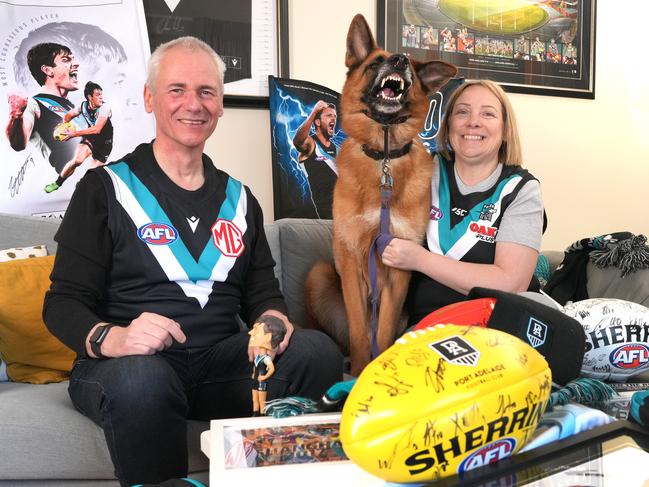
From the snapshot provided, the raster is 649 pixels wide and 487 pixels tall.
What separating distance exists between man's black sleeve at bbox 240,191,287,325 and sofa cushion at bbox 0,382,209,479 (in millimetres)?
440

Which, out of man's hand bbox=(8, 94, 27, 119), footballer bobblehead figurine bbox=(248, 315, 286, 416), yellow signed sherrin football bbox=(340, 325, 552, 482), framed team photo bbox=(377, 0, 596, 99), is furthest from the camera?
framed team photo bbox=(377, 0, 596, 99)

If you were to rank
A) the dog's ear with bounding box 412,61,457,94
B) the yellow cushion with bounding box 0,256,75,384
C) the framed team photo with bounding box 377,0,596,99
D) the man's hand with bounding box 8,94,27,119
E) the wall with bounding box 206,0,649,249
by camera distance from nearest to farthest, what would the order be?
the yellow cushion with bounding box 0,256,75,384, the dog's ear with bounding box 412,61,457,94, the man's hand with bounding box 8,94,27,119, the framed team photo with bounding box 377,0,596,99, the wall with bounding box 206,0,649,249

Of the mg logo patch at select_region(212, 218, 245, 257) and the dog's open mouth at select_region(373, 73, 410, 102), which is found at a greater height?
the dog's open mouth at select_region(373, 73, 410, 102)

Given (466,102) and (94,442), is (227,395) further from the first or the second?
(466,102)

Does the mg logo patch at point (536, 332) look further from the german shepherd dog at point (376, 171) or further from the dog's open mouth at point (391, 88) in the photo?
the dog's open mouth at point (391, 88)

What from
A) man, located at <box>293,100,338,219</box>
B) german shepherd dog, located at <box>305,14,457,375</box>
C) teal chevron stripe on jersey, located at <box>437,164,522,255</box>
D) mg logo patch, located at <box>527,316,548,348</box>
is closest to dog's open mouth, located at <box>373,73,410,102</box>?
german shepherd dog, located at <box>305,14,457,375</box>

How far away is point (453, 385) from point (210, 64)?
1124 mm

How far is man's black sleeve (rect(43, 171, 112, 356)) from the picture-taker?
1242 mm

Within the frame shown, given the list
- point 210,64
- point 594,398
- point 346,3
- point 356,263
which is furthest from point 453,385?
point 346,3

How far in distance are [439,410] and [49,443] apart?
1.03m

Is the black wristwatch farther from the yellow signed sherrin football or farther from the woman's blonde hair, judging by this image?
the woman's blonde hair

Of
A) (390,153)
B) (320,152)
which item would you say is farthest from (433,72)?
(320,152)

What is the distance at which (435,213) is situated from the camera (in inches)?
73.4

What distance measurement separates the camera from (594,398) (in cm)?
99
